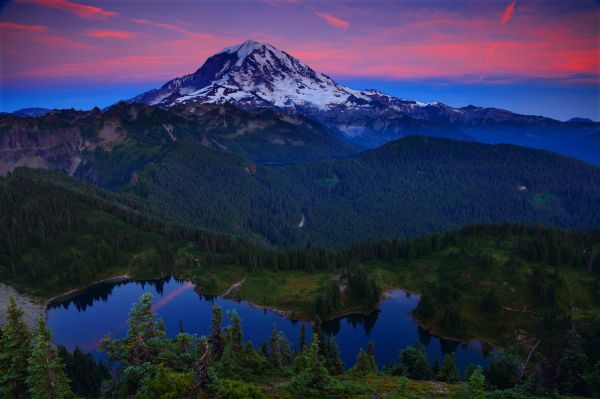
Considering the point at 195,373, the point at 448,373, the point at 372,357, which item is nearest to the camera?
the point at 195,373

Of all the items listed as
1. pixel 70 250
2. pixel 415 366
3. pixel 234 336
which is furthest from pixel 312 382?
pixel 70 250

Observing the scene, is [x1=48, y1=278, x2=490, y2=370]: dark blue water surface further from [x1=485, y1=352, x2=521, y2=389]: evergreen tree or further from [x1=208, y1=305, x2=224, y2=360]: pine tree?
[x1=208, y1=305, x2=224, y2=360]: pine tree

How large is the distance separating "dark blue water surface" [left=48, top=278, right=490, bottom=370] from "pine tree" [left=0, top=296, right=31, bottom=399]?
252 feet

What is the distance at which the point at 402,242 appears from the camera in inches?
7411

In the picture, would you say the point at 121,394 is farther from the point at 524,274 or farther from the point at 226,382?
the point at 524,274

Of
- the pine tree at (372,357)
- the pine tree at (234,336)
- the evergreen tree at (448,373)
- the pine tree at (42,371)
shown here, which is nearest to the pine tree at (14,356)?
the pine tree at (42,371)

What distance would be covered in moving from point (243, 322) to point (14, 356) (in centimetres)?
9316

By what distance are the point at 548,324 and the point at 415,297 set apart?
67661mm

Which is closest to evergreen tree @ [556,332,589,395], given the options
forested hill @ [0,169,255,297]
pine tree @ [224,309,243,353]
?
pine tree @ [224,309,243,353]

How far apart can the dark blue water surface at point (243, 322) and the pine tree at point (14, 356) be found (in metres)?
76.8

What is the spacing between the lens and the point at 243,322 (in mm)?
133125

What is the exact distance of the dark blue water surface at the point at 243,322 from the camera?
120 metres

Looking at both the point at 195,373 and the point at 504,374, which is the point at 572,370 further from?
the point at 195,373

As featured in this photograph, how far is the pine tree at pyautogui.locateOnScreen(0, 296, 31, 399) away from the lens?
43.8m
